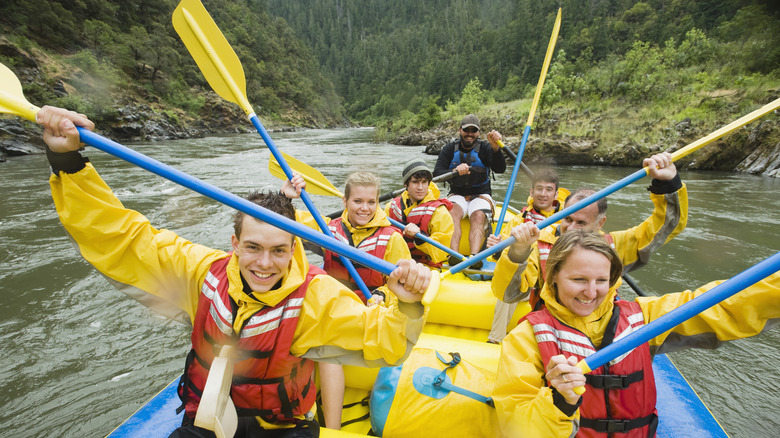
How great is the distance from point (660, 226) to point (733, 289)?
1.11m

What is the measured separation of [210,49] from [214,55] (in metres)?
0.04

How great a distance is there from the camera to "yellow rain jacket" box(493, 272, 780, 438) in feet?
3.49

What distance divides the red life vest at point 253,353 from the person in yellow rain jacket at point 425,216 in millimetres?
1745

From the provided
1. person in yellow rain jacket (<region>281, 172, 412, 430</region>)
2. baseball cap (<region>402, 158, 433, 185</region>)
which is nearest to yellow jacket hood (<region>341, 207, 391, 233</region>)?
person in yellow rain jacket (<region>281, 172, 412, 430</region>)

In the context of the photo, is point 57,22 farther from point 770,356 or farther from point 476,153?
point 770,356

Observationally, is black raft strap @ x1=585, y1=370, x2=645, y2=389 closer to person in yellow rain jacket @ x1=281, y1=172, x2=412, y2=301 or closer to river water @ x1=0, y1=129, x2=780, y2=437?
person in yellow rain jacket @ x1=281, y1=172, x2=412, y2=301

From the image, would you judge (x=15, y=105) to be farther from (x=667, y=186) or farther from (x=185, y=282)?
(x=667, y=186)

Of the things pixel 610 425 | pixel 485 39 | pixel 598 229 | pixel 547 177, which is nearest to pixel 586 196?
pixel 598 229

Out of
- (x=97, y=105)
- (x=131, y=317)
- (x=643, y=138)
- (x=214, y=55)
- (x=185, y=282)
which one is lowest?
(x=97, y=105)

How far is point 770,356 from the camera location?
2.88m

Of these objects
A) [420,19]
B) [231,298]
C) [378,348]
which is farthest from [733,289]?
[420,19]

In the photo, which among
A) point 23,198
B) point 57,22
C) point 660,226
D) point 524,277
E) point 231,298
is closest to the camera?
point 231,298

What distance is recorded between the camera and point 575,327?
133 cm

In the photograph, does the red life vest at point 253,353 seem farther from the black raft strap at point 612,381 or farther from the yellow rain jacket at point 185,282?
the black raft strap at point 612,381
